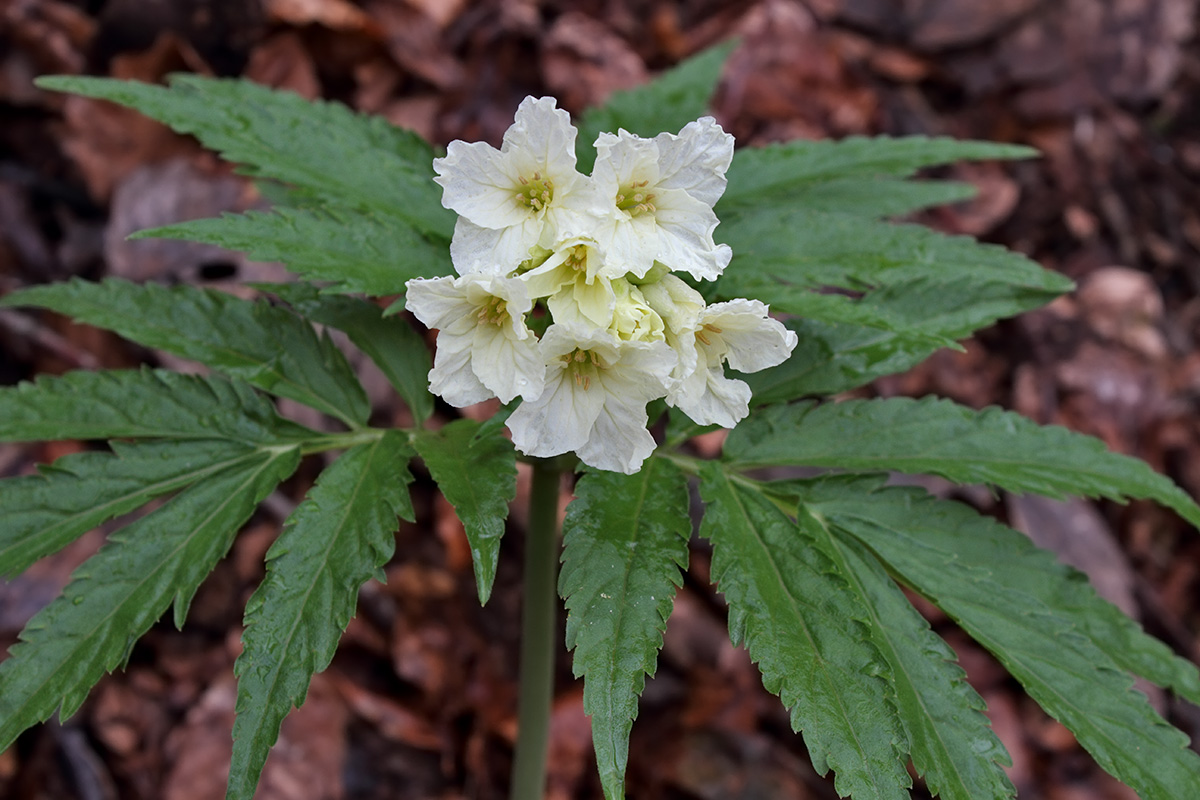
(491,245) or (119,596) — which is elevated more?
(491,245)

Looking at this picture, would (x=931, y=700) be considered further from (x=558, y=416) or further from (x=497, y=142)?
(x=497, y=142)

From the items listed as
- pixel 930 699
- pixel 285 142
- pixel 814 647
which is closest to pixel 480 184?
pixel 285 142

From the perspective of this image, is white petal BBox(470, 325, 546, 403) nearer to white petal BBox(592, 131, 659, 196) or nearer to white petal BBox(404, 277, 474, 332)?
white petal BBox(404, 277, 474, 332)

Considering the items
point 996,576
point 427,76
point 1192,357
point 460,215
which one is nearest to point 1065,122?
point 1192,357

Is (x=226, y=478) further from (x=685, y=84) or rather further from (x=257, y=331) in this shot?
(x=685, y=84)

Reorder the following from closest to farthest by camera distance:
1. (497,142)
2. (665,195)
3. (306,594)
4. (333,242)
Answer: (306,594) → (665,195) → (333,242) → (497,142)

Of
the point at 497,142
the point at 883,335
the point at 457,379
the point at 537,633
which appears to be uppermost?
the point at 457,379

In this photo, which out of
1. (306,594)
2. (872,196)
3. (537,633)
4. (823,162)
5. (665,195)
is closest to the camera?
(306,594)
